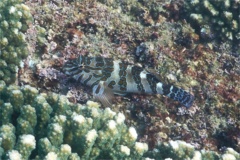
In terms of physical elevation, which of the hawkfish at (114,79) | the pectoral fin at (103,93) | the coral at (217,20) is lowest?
the pectoral fin at (103,93)

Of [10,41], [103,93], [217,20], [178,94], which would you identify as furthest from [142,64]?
[10,41]

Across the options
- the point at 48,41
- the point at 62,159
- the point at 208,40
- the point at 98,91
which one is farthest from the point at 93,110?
the point at 208,40

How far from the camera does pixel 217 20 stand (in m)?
6.86

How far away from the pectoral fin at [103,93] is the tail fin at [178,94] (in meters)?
0.88

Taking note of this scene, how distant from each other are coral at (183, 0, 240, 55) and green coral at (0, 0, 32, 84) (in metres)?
3.74

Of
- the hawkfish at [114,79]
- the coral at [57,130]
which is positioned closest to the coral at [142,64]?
the coral at [57,130]

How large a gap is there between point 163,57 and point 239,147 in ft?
6.84

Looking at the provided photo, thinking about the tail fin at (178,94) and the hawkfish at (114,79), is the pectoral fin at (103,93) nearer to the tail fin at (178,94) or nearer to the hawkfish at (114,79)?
the hawkfish at (114,79)

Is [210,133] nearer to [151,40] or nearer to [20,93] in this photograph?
[151,40]

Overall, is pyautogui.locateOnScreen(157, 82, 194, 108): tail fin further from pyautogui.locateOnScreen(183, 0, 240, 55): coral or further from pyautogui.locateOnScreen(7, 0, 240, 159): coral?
pyautogui.locateOnScreen(183, 0, 240, 55): coral

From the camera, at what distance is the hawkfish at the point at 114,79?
5.02m

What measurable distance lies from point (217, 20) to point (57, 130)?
484 centimetres

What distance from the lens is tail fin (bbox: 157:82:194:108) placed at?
514 cm

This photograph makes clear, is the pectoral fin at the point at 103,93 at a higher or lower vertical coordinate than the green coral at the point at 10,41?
lower
